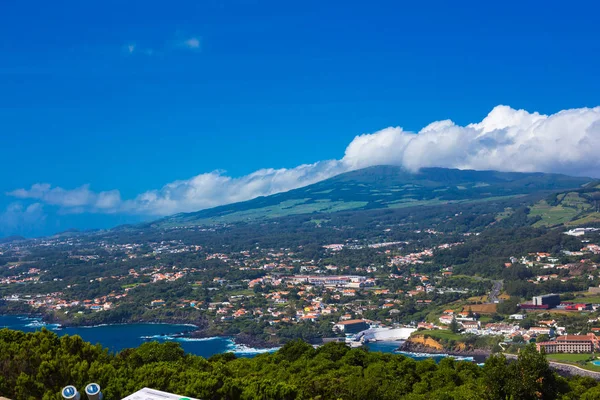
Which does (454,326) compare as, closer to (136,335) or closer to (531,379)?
(136,335)

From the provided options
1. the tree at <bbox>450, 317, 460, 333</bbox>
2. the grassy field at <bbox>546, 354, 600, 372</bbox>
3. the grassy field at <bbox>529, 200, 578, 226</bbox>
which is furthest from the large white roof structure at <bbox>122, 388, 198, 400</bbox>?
the grassy field at <bbox>529, 200, 578, 226</bbox>

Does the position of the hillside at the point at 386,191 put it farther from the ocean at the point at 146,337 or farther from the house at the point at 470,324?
the house at the point at 470,324

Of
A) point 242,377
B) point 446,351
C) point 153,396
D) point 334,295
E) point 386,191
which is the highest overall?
point 386,191

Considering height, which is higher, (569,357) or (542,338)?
(542,338)

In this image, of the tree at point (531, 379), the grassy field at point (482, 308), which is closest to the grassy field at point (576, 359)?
the grassy field at point (482, 308)

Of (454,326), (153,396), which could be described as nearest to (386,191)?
(454,326)

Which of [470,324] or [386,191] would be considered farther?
[386,191]

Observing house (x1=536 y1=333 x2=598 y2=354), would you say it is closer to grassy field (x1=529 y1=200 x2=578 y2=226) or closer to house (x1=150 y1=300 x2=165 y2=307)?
house (x1=150 y1=300 x2=165 y2=307)
